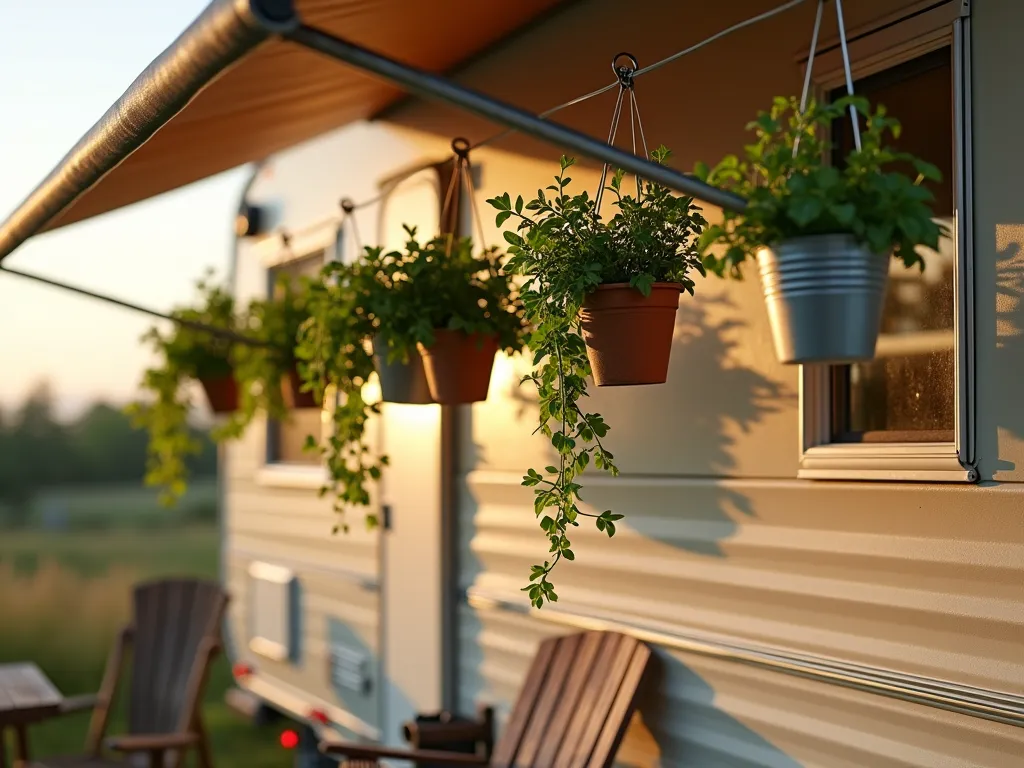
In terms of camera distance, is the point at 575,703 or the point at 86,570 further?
the point at 86,570

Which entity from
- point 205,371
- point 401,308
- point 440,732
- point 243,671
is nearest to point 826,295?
point 401,308

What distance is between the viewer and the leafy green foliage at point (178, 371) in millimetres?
4859

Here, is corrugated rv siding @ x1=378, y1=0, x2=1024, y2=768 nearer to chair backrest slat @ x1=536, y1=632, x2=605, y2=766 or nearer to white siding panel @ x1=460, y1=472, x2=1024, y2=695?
white siding panel @ x1=460, y1=472, x2=1024, y2=695

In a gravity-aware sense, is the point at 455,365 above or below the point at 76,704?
above

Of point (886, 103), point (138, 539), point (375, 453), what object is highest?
point (886, 103)

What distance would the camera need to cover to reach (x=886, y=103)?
266 centimetres

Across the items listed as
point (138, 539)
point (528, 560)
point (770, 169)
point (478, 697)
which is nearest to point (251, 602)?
point (478, 697)

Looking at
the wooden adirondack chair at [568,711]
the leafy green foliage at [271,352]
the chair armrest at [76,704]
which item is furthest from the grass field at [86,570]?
the wooden adirondack chair at [568,711]

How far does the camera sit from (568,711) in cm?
322

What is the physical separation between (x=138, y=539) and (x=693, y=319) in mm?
10156

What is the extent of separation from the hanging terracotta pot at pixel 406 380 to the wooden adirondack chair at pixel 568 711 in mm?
839

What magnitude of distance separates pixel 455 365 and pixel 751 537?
3.04ft

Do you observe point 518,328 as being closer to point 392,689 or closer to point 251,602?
point 392,689

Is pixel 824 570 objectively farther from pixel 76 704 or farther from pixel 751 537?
pixel 76 704
